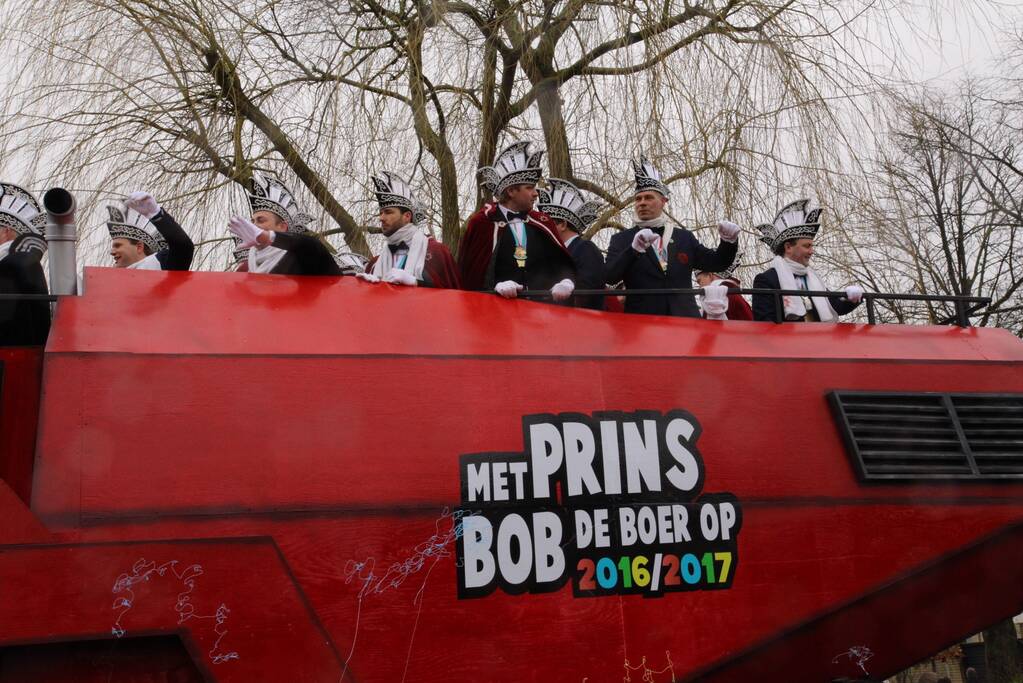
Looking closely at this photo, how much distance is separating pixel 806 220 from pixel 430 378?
3.09 m

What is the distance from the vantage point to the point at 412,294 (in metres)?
5.20

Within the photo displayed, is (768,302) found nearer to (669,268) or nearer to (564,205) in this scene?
(669,268)

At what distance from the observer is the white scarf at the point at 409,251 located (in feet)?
19.7

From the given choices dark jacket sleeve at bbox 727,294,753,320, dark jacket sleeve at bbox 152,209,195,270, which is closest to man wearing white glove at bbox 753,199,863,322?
dark jacket sleeve at bbox 727,294,753,320

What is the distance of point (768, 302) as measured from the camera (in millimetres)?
6273

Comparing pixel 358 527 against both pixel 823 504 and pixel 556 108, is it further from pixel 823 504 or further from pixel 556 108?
pixel 556 108

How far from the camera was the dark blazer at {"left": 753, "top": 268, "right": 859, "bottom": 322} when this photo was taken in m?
6.24

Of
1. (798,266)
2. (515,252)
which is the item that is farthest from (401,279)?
(798,266)

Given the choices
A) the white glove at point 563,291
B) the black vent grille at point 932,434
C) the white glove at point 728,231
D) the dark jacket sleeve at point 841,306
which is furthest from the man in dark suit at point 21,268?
the dark jacket sleeve at point 841,306

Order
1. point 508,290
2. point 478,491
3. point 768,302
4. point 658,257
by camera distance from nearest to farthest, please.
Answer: point 478,491 → point 508,290 → point 768,302 → point 658,257

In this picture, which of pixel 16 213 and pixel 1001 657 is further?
pixel 1001 657

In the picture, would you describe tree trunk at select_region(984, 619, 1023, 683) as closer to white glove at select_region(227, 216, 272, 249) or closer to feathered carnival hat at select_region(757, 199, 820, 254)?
feathered carnival hat at select_region(757, 199, 820, 254)

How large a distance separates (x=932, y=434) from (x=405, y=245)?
2935mm

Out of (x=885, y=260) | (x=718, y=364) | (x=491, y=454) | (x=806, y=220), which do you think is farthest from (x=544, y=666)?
(x=885, y=260)
